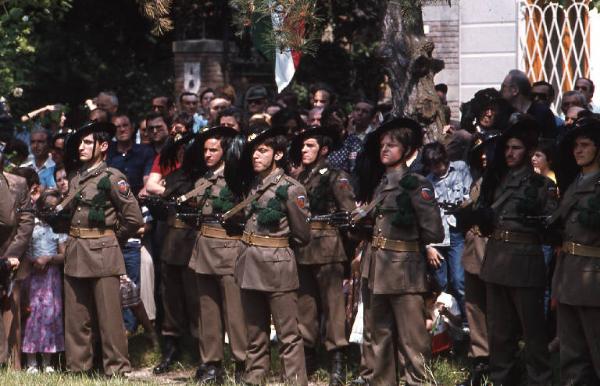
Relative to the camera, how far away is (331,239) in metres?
11.0

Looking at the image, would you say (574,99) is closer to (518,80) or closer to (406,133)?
(518,80)

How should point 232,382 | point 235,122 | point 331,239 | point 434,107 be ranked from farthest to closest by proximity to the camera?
Answer: point 434,107
point 235,122
point 331,239
point 232,382

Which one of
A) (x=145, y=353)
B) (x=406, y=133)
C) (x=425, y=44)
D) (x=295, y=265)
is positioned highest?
(x=425, y=44)

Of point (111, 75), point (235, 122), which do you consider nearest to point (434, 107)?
point (235, 122)

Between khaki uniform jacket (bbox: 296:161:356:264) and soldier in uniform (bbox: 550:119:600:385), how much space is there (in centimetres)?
217

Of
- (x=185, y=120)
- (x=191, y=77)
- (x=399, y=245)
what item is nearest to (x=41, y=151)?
(x=185, y=120)

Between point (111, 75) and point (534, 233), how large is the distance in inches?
567

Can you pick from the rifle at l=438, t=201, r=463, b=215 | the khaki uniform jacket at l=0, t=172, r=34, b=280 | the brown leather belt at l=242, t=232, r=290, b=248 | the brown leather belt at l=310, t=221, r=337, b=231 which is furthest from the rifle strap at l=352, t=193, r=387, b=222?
the khaki uniform jacket at l=0, t=172, r=34, b=280

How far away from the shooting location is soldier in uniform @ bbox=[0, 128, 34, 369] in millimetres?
10102

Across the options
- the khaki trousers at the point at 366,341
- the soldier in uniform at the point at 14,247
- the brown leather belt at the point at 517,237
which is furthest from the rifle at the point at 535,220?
the soldier in uniform at the point at 14,247

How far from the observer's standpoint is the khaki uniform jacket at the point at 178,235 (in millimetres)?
11570

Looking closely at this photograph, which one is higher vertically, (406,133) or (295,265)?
(406,133)

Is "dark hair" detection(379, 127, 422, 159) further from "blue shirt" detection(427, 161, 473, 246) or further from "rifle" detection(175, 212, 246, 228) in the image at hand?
"rifle" detection(175, 212, 246, 228)

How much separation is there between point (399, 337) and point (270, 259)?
3.90 feet
